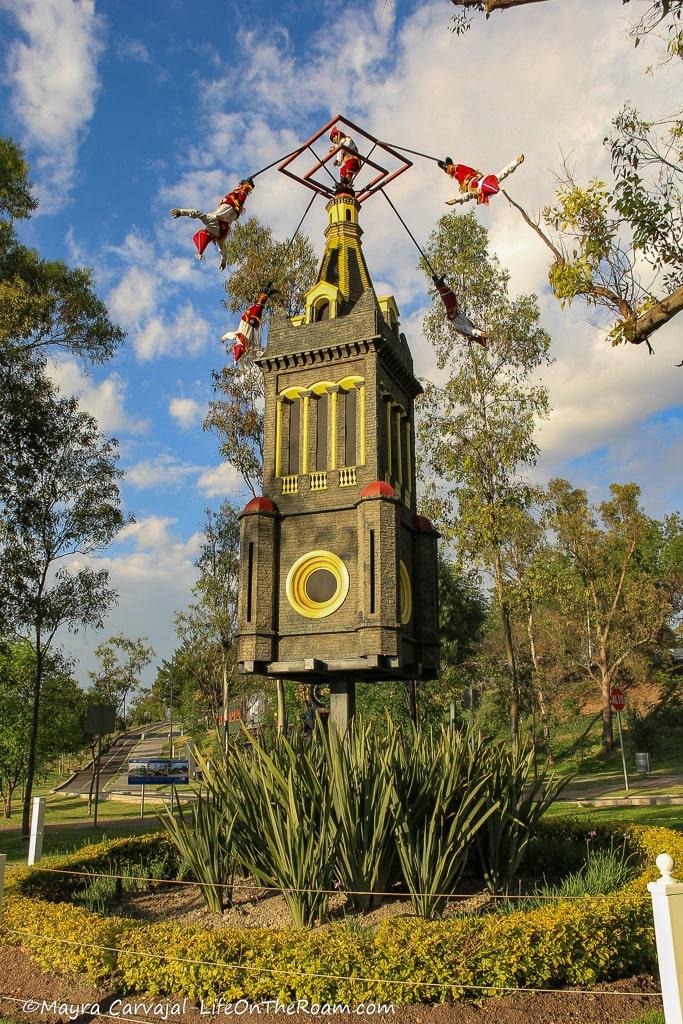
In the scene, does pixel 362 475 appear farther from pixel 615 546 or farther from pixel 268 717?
pixel 615 546

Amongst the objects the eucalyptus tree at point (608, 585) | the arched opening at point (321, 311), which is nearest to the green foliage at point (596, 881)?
the arched opening at point (321, 311)

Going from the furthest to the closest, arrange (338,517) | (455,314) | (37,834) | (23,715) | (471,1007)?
(23,715)
(455,314)
(338,517)
(37,834)
(471,1007)

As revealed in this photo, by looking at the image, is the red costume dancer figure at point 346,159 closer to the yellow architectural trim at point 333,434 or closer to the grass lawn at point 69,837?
the yellow architectural trim at point 333,434

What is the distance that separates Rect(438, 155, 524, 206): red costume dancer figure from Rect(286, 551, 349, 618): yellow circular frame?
21.2ft

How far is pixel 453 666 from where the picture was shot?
1294 inches

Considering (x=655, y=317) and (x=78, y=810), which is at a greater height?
(x=655, y=317)

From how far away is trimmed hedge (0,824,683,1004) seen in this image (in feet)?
18.7

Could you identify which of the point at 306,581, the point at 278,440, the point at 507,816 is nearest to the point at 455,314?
the point at 278,440

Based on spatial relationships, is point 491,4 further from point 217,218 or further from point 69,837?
point 69,837

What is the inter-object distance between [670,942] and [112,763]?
215 feet

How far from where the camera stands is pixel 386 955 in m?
5.75

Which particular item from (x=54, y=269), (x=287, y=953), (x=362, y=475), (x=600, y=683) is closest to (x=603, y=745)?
(x=600, y=683)

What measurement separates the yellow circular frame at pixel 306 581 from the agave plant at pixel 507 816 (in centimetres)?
440

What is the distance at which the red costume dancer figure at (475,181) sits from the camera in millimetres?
12405
